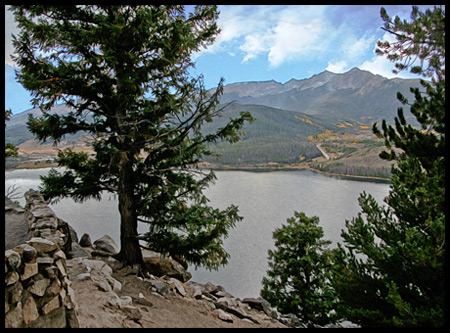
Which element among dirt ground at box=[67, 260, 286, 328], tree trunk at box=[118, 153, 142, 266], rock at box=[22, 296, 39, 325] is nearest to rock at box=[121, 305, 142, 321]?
dirt ground at box=[67, 260, 286, 328]

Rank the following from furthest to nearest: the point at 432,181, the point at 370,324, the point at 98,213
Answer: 1. the point at 98,213
2. the point at 370,324
3. the point at 432,181

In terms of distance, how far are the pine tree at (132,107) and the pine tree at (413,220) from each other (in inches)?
135

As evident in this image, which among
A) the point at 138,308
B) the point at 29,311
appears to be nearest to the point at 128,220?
the point at 138,308

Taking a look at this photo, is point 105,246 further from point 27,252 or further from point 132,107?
point 27,252

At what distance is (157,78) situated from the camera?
21.7 feet

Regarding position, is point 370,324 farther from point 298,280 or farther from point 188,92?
point 188,92

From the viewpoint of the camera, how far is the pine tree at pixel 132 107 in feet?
18.0

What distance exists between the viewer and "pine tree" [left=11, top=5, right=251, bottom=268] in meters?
5.49

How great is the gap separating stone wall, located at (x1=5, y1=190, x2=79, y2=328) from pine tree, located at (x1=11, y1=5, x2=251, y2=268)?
8.91 ft

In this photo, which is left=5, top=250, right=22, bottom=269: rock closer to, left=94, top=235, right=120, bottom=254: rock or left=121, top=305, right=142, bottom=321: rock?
left=121, top=305, right=142, bottom=321: rock

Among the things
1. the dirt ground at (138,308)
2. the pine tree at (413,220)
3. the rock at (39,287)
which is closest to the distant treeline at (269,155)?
the pine tree at (413,220)

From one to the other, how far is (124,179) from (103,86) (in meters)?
2.34

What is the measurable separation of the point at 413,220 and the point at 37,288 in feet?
27.9
